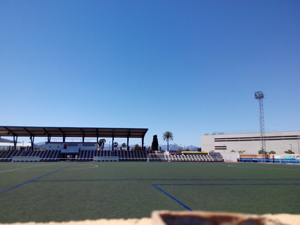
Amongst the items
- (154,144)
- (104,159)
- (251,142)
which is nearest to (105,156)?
(104,159)

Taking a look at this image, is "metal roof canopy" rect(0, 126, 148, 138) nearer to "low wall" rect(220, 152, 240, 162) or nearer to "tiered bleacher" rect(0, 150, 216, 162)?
"tiered bleacher" rect(0, 150, 216, 162)

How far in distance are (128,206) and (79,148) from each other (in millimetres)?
41786

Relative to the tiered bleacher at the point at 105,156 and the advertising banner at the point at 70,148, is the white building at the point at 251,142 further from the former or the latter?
the advertising banner at the point at 70,148

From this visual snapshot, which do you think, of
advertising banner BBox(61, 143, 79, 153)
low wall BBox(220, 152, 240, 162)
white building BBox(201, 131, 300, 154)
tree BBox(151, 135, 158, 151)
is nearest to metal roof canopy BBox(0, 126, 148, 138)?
advertising banner BBox(61, 143, 79, 153)

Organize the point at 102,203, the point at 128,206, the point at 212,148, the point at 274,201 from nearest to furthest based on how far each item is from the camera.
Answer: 1. the point at 128,206
2. the point at 102,203
3. the point at 274,201
4. the point at 212,148

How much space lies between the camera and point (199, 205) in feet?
17.9

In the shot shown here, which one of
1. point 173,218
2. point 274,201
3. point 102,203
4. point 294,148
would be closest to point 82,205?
point 102,203

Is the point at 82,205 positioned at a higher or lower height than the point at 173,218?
A: lower

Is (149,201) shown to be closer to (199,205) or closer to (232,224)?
(199,205)

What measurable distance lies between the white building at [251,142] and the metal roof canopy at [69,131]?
58.0 m

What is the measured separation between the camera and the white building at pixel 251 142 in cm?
7862

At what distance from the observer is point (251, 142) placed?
86812 mm

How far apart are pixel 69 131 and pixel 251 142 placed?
75030mm

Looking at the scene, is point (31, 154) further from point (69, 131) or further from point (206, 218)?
point (206, 218)
